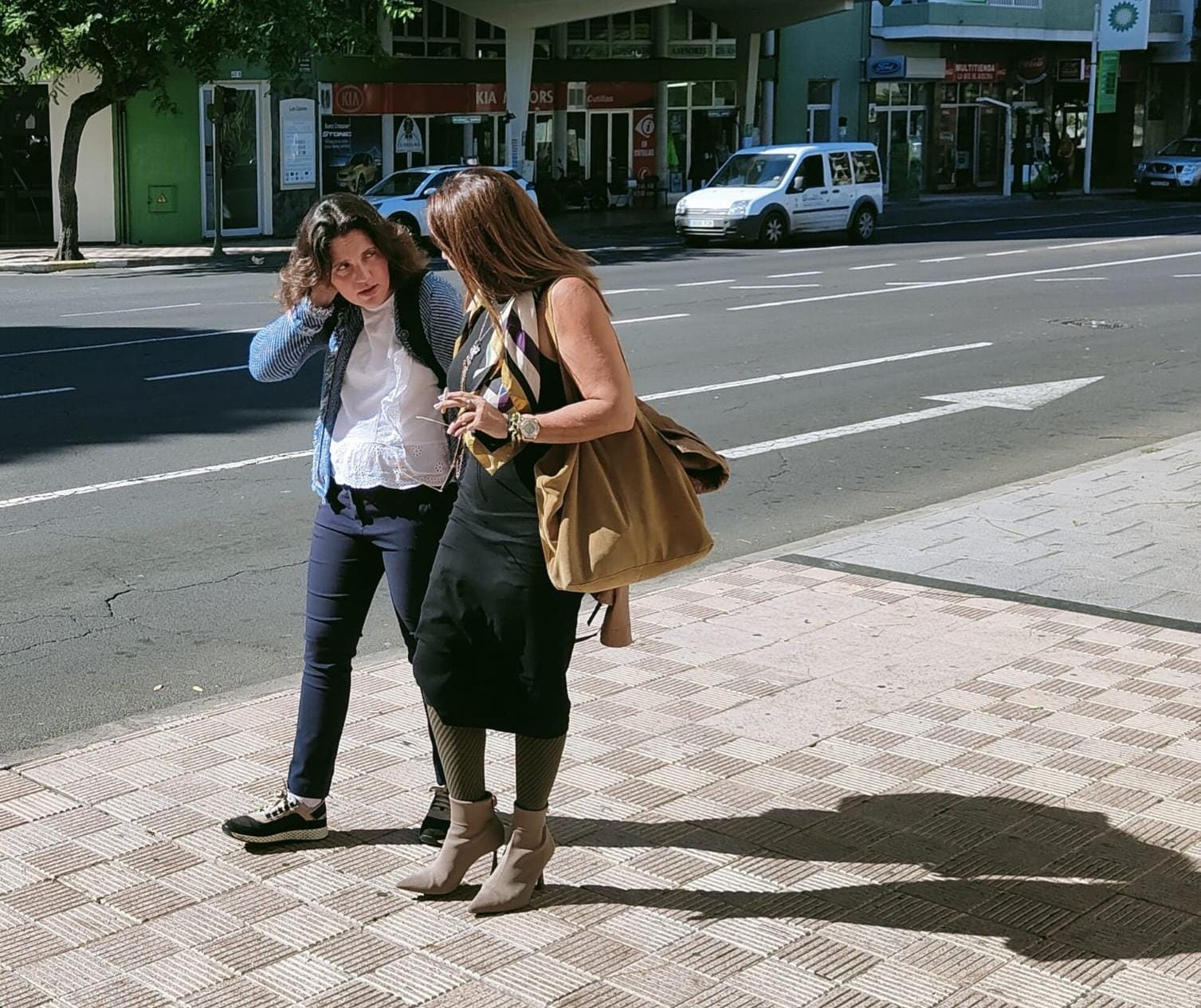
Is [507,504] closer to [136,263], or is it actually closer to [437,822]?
[437,822]

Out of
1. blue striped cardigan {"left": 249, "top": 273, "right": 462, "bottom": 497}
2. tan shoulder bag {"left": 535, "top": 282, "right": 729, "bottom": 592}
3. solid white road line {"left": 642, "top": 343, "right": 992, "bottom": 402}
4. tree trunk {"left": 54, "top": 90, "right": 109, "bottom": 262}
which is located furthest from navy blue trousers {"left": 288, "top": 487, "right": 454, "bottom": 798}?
tree trunk {"left": 54, "top": 90, "right": 109, "bottom": 262}

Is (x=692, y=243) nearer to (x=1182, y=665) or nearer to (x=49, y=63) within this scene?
(x=49, y=63)

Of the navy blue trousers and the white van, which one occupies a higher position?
the white van

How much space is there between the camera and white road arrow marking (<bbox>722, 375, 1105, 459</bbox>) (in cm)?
1092

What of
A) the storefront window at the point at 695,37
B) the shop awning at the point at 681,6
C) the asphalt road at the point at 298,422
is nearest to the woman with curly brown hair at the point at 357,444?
the asphalt road at the point at 298,422

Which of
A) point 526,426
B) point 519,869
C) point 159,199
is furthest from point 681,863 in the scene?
point 159,199

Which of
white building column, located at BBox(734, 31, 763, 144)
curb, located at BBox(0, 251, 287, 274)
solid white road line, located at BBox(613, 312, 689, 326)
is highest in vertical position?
white building column, located at BBox(734, 31, 763, 144)

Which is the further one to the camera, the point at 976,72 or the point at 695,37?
the point at 976,72

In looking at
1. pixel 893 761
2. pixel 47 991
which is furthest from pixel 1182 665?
pixel 47 991

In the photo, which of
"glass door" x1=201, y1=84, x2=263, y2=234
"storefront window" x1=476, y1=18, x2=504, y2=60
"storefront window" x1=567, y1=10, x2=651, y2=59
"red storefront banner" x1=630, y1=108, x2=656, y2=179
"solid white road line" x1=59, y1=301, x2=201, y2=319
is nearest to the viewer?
"solid white road line" x1=59, y1=301, x2=201, y2=319

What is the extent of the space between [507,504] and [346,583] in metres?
0.70

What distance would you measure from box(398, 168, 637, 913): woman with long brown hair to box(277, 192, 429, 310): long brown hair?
40 centimetres

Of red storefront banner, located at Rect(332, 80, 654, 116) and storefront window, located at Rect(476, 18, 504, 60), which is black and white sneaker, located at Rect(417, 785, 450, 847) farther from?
storefront window, located at Rect(476, 18, 504, 60)

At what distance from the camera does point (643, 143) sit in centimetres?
4034
